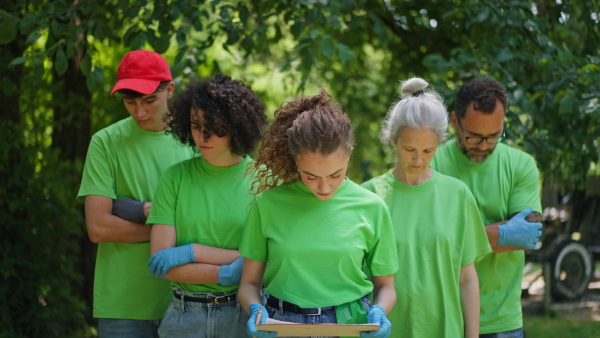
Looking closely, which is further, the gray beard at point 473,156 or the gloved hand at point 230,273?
the gray beard at point 473,156

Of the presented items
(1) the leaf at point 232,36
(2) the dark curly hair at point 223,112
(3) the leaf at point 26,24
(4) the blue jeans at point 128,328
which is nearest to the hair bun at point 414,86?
(2) the dark curly hair at point 223,112

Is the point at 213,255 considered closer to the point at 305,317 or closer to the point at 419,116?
the point at 305,317

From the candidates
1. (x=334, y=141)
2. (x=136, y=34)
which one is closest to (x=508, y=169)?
(x=334, y=141)

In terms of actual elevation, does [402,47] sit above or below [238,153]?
above

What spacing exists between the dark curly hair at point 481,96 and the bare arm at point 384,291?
1032 mm

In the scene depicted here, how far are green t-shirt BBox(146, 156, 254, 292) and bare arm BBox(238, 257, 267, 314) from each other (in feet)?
0.69

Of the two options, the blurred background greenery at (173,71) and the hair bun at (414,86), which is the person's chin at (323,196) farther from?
the blurred background greenery at (173,71)

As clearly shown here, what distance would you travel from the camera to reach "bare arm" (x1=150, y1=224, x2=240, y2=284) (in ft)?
8.21

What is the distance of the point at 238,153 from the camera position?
2721 mm

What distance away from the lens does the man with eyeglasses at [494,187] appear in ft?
9.56

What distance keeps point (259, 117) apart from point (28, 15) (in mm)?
1893

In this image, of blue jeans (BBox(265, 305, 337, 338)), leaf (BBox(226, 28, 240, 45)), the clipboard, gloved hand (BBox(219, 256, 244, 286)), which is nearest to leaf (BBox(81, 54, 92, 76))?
leaf (BBox(226, 28, 240, 45))

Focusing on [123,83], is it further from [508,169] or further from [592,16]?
[592,16]

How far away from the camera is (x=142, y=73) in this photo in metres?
3.01
